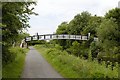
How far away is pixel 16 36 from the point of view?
25.0 metres

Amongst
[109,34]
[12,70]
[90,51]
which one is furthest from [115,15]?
[12,70]

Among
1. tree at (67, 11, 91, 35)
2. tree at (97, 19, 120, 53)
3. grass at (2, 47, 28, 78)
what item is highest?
tree at (67, 11, 91, 35)

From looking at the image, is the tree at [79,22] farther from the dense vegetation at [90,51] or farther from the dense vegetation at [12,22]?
the dense vegetation at [12,22]

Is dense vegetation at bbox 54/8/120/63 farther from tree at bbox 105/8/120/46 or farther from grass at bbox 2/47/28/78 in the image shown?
grass at bbox 2/47/28/78

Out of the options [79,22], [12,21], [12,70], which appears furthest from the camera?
[79,22]

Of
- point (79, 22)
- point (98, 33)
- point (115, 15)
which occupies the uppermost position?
point (115, 15)

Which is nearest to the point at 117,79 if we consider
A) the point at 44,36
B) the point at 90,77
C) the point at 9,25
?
the point at 90,77

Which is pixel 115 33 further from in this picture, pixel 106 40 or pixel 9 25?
pixel 9 25

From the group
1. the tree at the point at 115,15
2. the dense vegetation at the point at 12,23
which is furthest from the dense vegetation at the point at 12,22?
the tree at the point at 115,15

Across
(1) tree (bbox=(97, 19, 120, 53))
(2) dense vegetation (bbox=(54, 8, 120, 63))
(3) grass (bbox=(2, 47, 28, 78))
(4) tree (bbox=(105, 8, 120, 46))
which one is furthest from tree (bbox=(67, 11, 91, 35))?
(3) grass (bbox=(2, 47, 28, 78))

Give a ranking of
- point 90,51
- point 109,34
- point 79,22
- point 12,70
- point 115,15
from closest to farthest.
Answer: point 12,70 → point 90,51 → point 109,34 → point 115,15 → point 79,22

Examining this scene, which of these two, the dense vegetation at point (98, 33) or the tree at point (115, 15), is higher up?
the tree at point (115, 15)

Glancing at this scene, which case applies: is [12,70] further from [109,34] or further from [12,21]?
[109,34]

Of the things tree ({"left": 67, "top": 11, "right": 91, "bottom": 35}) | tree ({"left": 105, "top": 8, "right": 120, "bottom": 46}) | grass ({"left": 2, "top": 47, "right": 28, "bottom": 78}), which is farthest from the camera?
tree ({"left": 67, "top": 11, "right": 91, "bottom": 35})
